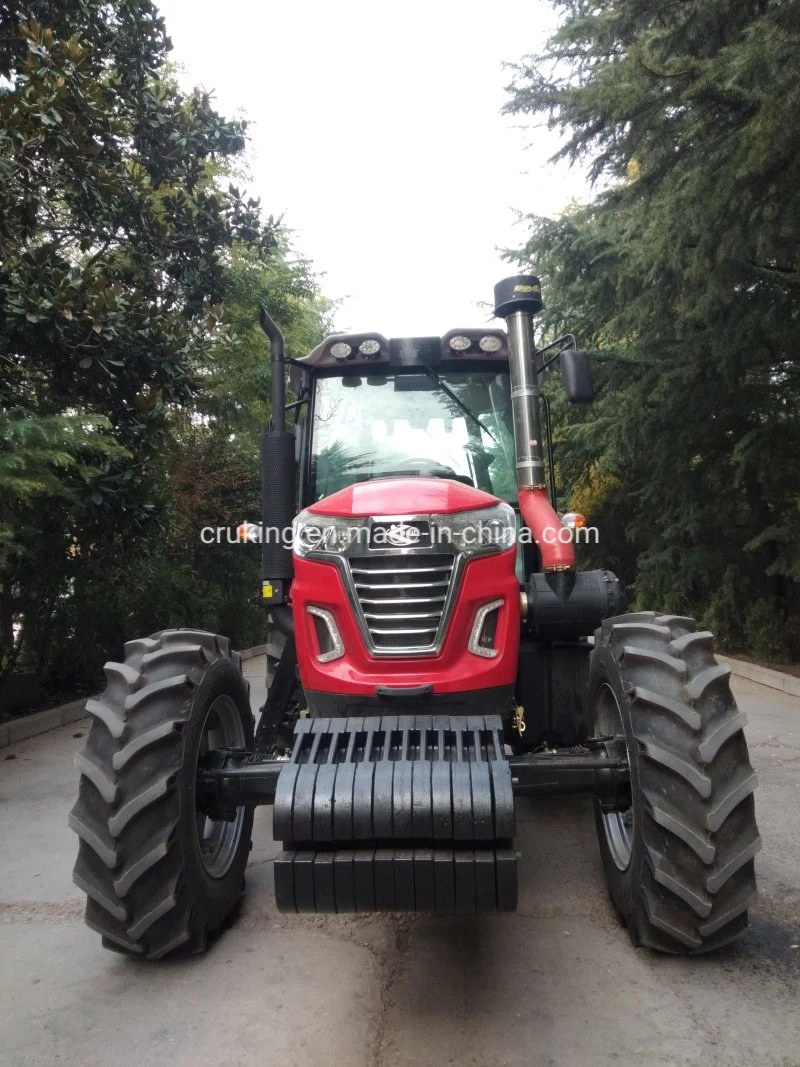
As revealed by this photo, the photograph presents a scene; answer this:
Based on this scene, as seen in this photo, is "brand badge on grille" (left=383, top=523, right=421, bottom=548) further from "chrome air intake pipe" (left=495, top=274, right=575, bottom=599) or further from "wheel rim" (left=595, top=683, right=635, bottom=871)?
"wheel rim" (left=595, top=683, right=635, bottom=871)

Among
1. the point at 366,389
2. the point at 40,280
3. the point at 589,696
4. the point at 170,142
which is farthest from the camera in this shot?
the point at 170,142

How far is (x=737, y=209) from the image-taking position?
6309mm

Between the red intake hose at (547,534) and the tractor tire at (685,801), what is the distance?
0.77m

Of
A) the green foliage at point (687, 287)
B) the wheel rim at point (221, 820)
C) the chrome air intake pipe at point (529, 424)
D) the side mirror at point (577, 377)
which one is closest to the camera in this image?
the wheel rim at point (221, 820)

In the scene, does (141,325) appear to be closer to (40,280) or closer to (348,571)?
(40,280)

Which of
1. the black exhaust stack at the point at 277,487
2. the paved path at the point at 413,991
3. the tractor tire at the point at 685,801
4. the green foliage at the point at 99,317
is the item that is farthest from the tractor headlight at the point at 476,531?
the green foliage at the point at 99,317

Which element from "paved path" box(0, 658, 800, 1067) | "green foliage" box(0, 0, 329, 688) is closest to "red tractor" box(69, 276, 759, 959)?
"paved path" box(0, 658, 800, 1067)

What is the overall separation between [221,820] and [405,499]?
5.09ft

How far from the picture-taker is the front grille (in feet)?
10.6

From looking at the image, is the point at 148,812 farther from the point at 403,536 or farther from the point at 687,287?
the point at 687,287

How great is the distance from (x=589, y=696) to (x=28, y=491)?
3456 millimetres

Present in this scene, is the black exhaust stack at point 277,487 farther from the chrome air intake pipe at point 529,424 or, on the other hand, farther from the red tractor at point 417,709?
the chrome air intake pipe at point 529,424

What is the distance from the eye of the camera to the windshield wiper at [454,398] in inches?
166

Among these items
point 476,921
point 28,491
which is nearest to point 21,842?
point 28,491
